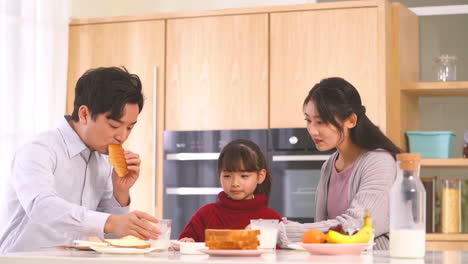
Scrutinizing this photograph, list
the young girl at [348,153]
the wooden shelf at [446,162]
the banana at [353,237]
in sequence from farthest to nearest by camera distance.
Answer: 1. the wooden shelf at [446,162]
2. the young girl at [348,153]
3. the banana at [353,237]

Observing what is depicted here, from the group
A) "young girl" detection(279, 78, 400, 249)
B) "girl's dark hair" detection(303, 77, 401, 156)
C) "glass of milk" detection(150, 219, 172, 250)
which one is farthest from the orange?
"girl's dark hair" detection(303, 77, 401, 156)

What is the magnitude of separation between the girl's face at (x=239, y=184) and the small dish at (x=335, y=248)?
983mm

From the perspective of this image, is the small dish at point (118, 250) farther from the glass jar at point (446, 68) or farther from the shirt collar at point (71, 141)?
the glass jar at point (446, 68)

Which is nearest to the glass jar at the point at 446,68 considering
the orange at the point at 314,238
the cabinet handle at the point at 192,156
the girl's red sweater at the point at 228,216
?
the cabinet handle at the point at 192,156

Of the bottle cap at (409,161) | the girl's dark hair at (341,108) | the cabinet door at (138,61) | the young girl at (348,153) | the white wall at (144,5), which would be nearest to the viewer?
the bottle cap at (409,161)

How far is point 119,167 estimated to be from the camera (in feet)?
8.84

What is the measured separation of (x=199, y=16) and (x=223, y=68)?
34 cm

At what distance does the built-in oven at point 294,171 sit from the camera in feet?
14.2

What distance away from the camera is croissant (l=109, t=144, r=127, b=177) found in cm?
265

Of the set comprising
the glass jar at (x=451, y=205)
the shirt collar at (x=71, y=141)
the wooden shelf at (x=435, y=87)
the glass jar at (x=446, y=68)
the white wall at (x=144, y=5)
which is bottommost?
the glass jar at (x=451, y=205)

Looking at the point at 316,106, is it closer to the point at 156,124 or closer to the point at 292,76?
the point at 292,76

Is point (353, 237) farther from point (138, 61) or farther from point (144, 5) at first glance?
point (144, 5)

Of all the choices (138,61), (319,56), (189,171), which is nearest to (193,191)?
(189,171)

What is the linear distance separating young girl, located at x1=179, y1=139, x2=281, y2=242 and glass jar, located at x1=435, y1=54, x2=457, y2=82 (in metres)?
1.87
